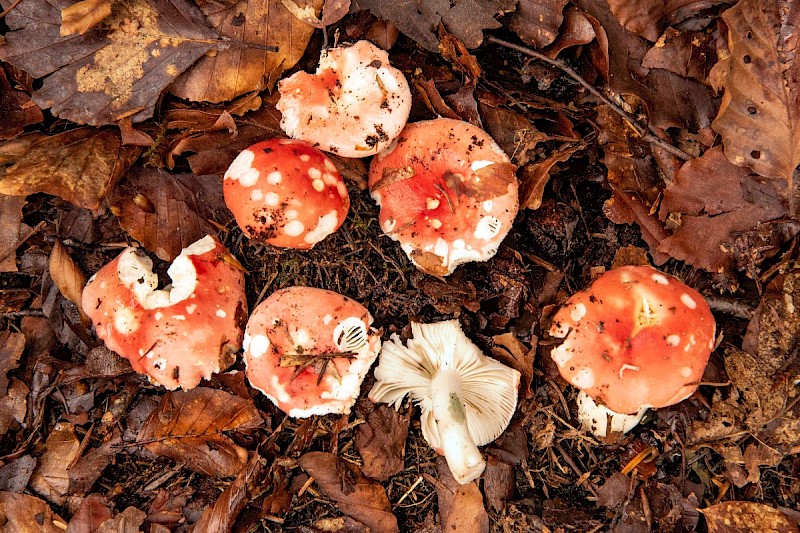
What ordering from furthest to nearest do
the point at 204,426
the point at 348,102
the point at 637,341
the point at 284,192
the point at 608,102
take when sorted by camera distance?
1. the point at 204,426
2. the point at 608,102
3. the point at 348,102
4. the point at 284,192
5. the point at 637,341

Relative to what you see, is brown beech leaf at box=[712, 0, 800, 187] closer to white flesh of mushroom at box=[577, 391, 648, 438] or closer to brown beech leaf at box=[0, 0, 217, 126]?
white flesh of mushroom at box=[577, 391, 648, 438]

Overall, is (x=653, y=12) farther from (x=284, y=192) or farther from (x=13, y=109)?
(x=13, y=109)

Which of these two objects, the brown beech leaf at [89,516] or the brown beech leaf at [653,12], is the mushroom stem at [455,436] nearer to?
the brown beech leaf at [89,516]

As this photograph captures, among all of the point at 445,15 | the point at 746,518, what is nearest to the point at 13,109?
the point at 445,15

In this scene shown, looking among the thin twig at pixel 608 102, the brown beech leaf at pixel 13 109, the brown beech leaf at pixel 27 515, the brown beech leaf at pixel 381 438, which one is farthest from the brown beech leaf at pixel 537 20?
the brown beech leaf at pixel 27 515

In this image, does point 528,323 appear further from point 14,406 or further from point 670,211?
point 14,406

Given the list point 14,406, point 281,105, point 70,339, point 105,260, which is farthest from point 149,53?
point 14,406
